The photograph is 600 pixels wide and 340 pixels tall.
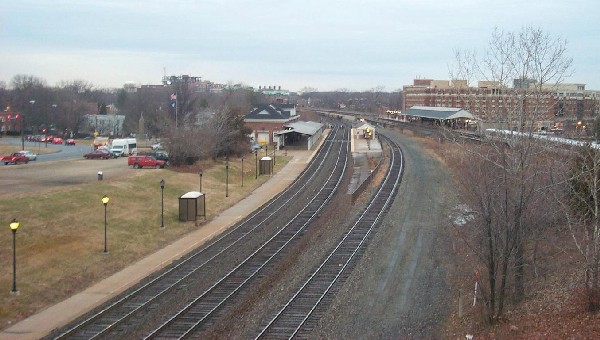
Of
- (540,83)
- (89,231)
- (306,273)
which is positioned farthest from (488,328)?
(89,231)

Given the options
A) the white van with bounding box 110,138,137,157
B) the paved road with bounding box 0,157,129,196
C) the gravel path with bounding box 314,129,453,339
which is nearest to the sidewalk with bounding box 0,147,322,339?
the gravel path with bounding box 314,129,453,339

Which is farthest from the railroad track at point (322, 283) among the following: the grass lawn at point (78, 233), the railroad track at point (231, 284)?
the grass lawn at point (78, 233)

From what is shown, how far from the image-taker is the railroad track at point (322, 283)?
1631cm

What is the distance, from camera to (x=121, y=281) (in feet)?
69.2

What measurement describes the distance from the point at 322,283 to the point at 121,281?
274 inches

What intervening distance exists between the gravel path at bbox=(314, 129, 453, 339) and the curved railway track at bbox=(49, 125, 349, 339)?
3.81 metres

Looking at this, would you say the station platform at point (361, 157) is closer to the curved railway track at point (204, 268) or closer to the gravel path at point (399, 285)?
the curved railway track at point (204, 268)

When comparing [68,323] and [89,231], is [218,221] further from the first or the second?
[68,323]

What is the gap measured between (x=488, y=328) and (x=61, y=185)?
1056 inches

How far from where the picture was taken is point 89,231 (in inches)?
1035

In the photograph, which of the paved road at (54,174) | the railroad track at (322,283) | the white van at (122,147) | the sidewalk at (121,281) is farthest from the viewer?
the white van at (122,147)

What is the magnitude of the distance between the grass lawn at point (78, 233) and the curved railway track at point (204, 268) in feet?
7.26

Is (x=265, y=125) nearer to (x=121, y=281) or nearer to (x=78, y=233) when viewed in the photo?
(x=78, y=233)

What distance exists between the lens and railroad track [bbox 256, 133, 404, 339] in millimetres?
16312
